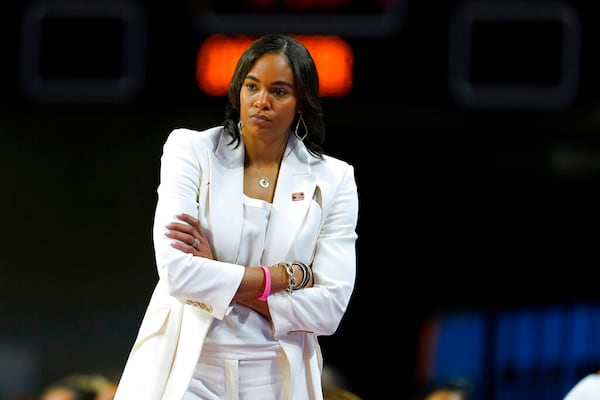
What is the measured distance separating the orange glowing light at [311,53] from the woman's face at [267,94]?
2649 mm

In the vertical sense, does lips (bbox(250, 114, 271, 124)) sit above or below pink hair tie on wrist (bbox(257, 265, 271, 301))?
above

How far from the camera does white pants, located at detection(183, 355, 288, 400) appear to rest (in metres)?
3.43

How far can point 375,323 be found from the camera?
6973 mm

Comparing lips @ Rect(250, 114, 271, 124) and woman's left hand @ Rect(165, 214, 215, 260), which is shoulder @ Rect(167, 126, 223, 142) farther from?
woman's left hand @ Rect(165, 214, 215, 260)

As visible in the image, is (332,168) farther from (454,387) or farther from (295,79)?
(454,387)

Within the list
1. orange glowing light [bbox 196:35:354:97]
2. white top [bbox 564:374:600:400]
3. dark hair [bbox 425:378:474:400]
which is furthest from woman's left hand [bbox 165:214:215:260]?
dark hair [bbox 425:378:474:400]

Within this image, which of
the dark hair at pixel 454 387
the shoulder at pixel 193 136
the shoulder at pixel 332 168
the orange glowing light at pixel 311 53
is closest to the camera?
the shoulder at pixel 193 136

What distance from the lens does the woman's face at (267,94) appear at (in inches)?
142

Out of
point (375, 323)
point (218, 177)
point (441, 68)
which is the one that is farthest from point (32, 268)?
point (218, 177)

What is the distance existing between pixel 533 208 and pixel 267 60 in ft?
11.3

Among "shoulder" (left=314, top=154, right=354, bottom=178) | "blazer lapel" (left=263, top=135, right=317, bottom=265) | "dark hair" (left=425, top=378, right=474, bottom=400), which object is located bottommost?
"dark hair" (left=425, top=378, right=474, bottom=400)

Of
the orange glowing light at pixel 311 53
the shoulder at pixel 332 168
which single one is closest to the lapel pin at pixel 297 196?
the shoulder at pixel 332 168

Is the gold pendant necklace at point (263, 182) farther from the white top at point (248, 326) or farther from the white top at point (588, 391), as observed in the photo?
the white top at point (588, 391)

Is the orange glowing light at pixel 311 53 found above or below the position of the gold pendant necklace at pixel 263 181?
above
